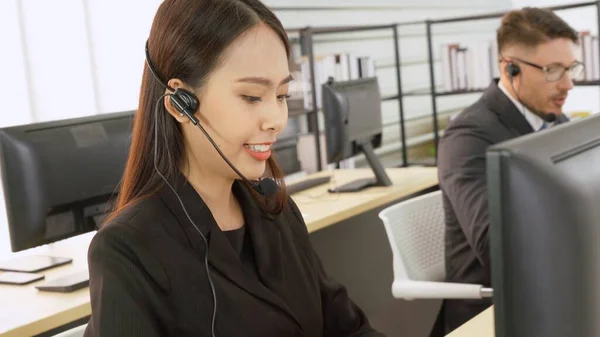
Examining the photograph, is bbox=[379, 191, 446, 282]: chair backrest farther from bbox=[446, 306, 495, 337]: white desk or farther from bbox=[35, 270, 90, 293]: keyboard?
bbox=[35, 270, 90, 293]: keyboard

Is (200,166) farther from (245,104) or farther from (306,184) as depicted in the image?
(306,184)

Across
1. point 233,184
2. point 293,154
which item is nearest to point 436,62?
point 293,154

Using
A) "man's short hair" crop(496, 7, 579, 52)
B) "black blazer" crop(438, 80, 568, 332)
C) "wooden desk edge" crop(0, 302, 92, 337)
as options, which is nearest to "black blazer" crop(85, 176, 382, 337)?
"wooden desk edge" crop(0, 302, 92, 337)

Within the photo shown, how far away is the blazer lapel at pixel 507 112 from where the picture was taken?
235cm

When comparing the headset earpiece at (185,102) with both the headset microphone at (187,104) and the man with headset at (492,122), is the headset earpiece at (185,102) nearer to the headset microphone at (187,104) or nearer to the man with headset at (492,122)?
the headset microphone at (187,104)

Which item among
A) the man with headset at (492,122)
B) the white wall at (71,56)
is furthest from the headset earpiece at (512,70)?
the white wall at (71,56)

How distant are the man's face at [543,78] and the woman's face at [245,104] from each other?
1.39m

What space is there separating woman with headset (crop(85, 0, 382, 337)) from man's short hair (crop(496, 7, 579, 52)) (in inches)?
53.6

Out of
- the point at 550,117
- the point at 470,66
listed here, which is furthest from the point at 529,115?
the point at 470,66

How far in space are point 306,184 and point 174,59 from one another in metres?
2.24

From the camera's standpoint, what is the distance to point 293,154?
3604mm

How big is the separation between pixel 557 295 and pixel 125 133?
1.81m

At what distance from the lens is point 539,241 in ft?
2.15

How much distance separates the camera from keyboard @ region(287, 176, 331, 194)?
343 cm
